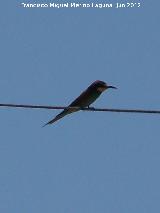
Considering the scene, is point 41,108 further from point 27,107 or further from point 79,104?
point 79,104

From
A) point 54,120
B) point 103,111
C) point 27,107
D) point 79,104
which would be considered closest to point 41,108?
point 27,107

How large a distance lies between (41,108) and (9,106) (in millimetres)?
289

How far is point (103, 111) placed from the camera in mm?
7523

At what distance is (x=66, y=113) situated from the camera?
34.0ft

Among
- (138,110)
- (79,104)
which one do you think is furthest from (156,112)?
(79,104)

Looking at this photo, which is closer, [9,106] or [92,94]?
[9,106]

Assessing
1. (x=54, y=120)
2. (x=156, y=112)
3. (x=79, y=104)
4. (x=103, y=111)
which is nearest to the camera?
(x=156, y=112)

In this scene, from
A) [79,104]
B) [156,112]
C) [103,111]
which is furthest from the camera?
[79,104]

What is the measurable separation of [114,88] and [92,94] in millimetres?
821

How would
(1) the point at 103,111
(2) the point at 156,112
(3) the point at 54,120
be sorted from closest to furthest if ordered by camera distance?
1. (2) the point at 156,112
2. (1) the point at 103,111
3. (3) the point at 54,120

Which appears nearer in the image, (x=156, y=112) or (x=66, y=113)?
(x=156, y=112)

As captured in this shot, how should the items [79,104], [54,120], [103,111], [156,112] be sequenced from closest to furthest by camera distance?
[156,112] < [103,111] < [54,120] < [79,104]

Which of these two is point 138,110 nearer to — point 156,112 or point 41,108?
point 156,112

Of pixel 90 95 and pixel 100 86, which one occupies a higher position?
pixel 100 86
